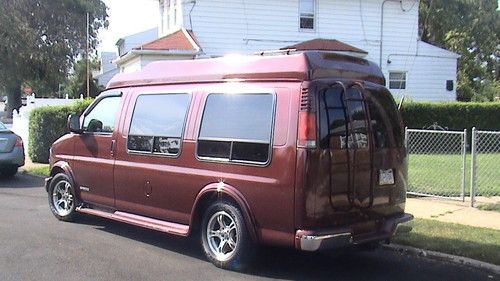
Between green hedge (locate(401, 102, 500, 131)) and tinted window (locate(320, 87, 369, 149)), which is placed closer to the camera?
tinted window (locate(320, 87, 369, 149))

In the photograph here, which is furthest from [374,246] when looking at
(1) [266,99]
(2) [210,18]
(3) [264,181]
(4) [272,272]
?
(2) [210,18]

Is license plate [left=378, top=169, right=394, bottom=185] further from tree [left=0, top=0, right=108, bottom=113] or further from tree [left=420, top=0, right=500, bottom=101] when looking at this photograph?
tree [left=0, top=0, right=108, bottom=113]

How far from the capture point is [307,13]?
23969mm

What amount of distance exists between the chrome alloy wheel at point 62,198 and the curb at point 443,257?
14.5 ft

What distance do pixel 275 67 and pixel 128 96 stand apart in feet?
7.78

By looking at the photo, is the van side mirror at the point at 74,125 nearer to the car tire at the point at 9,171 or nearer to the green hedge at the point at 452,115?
the car tire at the point at 9,171

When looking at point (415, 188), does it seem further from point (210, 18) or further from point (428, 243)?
point (210, 18)

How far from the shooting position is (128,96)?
754 cm

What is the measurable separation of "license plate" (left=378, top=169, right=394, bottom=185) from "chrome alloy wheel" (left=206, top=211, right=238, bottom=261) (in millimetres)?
1590

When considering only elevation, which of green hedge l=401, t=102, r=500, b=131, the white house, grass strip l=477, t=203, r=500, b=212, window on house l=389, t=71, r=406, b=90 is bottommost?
grass strip l=477, t=203, r=500, b=212

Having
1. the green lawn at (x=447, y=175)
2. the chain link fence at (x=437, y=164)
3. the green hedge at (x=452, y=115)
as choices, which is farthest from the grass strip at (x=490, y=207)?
the green hedge at (x=452, y=115)

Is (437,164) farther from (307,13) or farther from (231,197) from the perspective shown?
(231,197)

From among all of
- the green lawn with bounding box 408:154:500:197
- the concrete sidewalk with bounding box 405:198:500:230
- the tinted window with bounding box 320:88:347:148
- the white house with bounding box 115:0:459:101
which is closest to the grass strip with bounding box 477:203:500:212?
the concrete sidewalk with bounding box 405:198:500:230

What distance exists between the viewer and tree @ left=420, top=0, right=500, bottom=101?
38.6m
